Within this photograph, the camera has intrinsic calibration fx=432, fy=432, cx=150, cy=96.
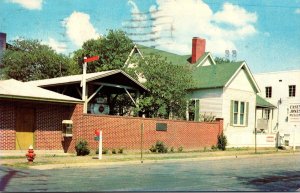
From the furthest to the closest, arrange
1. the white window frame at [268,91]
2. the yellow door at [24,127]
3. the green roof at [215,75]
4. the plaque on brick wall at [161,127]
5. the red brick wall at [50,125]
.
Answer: the white window frame at [268,91], the green roof at [215,75], the plaque on brick wall at [161,127], the red brick wall at [50,125], the yellow door at [24,127]

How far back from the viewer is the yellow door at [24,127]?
67.4 ft

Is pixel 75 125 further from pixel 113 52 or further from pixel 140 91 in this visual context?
pixel 113 52

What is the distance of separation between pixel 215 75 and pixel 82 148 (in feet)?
55.5

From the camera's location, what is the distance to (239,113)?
3466cm

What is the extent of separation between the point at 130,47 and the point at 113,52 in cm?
188

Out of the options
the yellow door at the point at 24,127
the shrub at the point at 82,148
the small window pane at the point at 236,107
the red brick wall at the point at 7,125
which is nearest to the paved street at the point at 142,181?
the red brick wall at the point at 7,125

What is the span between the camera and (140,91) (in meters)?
29.1

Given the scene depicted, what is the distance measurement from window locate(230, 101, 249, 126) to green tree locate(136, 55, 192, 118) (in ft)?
14.4

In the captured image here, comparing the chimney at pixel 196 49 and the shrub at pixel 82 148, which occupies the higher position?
the chimney at pixel 196 49

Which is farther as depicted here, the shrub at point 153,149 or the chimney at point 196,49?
the chimney at point 196,49

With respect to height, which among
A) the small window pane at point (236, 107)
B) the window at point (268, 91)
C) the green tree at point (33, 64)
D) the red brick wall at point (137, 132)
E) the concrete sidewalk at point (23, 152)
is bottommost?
the concrete sidewalk at point (23, 152)

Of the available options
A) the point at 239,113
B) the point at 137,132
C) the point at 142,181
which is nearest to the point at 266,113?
the point at 239,113

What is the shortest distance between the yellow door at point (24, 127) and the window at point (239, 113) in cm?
1741

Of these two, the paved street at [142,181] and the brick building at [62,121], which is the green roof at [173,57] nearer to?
the brick building at [62,121]
